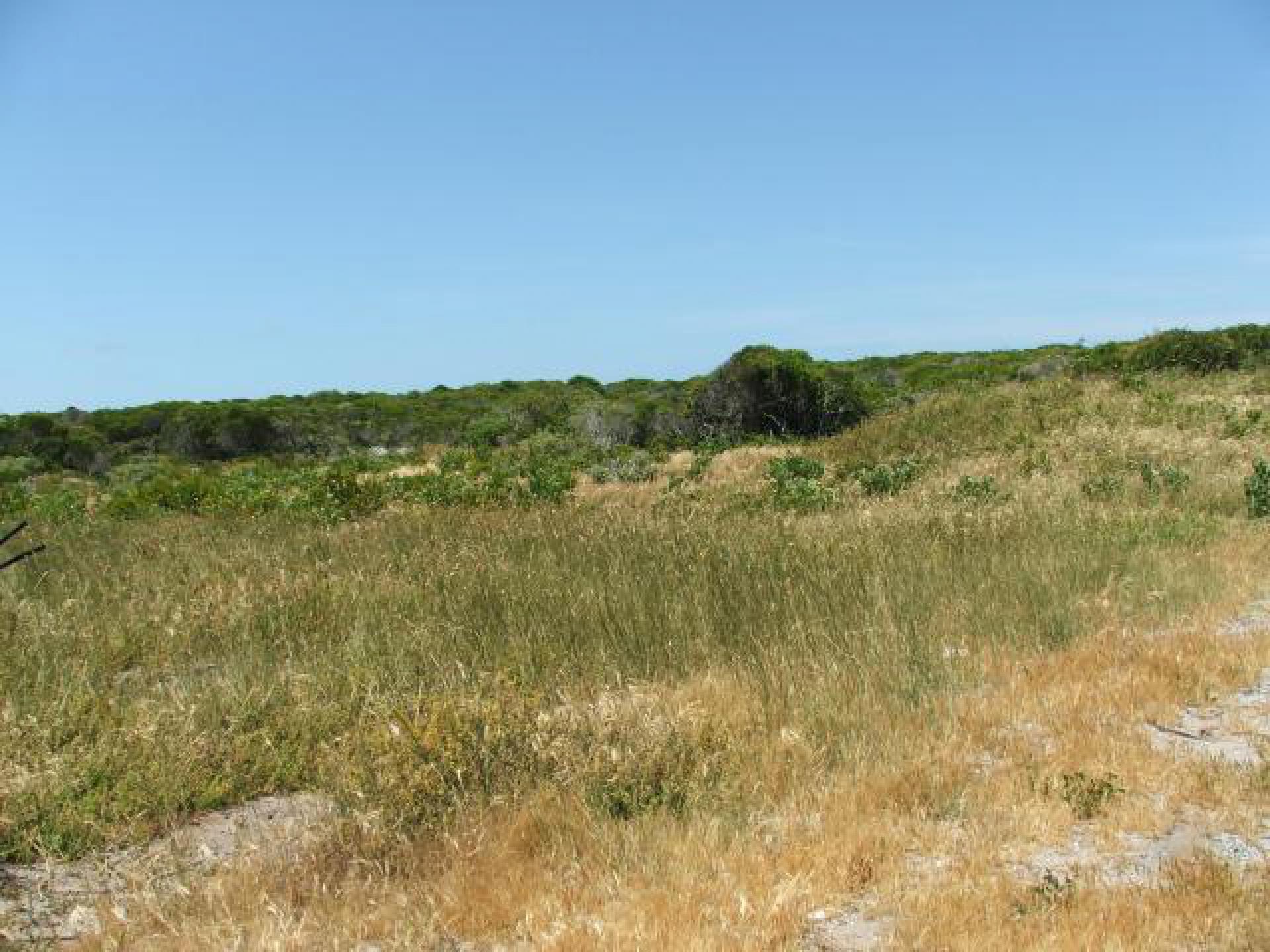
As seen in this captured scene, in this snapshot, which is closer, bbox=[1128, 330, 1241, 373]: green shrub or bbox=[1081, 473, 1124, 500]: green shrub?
A: bbox=[1081, 473, 1124, 500]: green shrub

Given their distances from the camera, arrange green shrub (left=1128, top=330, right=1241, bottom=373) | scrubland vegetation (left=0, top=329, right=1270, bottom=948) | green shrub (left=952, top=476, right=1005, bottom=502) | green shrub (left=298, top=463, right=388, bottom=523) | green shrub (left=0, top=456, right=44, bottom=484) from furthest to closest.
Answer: green shrub (left=0, top=456, right=44, bottom=484), green shrub (left=1128, top=330, right=1241, bottom=373), green shrub (left=298, top=463, right=388, bottom=523), green shrub (left=952, top=476, right=1005, bottom=502), scrubland vegetation (left=0, top=329, right=1270, bottom=948)

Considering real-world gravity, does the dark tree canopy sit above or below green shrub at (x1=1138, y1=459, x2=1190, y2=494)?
above

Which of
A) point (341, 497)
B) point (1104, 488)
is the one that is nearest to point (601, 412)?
point (341, 497)

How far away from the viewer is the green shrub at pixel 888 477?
15.0 meters

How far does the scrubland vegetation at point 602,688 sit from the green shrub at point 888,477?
0.82 m

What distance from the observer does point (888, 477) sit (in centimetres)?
1541

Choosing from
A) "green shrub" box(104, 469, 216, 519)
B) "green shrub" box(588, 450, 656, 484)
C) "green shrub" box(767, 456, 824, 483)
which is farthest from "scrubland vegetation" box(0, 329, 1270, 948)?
"green shrub" box(588, 450, 656, 484)

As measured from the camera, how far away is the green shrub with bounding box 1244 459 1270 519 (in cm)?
1070

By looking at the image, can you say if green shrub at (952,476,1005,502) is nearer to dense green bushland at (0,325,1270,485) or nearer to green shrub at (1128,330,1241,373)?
dense green bushland at (0,325,1270,485)

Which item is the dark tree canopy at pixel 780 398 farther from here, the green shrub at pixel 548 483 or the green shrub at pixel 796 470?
the green shrub at pixel 796 470

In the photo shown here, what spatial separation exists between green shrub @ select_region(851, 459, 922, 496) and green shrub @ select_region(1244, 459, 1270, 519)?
4.52m

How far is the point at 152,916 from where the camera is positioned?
11.4 ft

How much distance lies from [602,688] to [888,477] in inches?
407

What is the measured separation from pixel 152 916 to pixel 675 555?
555cm
